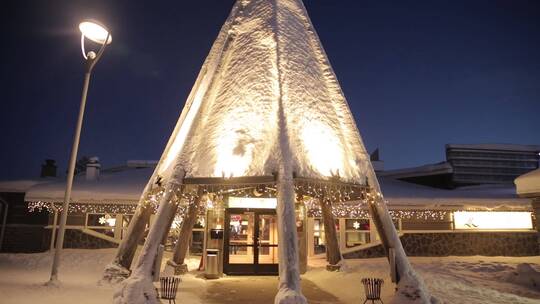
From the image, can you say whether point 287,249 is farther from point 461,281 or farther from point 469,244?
point 469,244

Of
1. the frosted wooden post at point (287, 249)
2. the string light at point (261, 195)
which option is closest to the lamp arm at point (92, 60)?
the string light at point (261, 195)

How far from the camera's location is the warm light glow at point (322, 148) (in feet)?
22.0

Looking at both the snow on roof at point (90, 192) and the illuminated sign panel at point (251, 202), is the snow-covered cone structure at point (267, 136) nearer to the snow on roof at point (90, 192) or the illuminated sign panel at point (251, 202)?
the illuminated sign panel at point (251, 202)

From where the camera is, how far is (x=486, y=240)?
1555 centimetres

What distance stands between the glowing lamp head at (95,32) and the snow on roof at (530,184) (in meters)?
12.0

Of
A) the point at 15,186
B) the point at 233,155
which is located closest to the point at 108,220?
the point at 15,186

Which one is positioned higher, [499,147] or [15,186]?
[499,147]

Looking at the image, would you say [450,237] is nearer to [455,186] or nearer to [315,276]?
[455,186]

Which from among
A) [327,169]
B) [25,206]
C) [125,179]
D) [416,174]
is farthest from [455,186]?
[25,206]

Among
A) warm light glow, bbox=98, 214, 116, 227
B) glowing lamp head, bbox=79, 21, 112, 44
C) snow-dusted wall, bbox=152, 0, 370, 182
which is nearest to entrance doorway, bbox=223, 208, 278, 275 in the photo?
snow-dusted wall, bbox=152, 0, 370, 182

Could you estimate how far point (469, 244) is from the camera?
15.5m

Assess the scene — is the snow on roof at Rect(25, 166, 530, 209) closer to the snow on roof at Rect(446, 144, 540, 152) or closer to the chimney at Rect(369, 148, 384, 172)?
the snow on roof at Rect(446, 144, 540, 152)

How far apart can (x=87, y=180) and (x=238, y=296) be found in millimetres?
11472

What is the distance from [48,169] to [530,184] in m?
21.0
